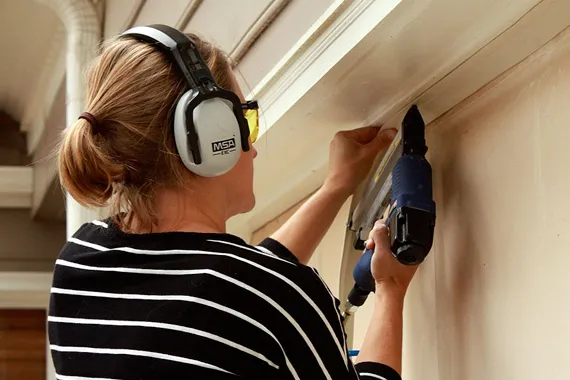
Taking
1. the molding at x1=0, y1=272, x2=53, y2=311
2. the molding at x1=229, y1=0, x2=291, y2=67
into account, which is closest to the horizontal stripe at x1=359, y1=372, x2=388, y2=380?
the molding at x1=229, y1=0, x2=291, y2=67

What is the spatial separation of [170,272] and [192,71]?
23 centimetres

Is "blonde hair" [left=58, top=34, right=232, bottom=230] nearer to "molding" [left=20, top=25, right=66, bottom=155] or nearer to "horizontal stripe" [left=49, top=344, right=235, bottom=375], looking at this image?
"horizontal stripe" [left=49, top=344, right=235, bottom=375]

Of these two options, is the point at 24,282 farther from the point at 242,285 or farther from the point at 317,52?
the point at 242,285

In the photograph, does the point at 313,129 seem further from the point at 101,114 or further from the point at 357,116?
the point at 101,114

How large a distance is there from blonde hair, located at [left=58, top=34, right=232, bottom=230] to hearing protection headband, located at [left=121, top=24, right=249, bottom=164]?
0.02 m

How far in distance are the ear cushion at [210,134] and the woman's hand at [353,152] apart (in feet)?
1.27

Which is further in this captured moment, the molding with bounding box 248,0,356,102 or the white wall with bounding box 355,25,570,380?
the molding with bounding box 248,0,356,102

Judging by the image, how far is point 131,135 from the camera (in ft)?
2.99

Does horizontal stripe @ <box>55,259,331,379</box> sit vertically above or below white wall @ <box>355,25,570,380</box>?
below

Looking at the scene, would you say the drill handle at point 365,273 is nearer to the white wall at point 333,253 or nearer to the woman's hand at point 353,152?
the woman's hand at point 353,152

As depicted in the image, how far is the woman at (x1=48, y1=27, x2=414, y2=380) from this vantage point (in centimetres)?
82

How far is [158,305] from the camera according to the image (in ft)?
2.73

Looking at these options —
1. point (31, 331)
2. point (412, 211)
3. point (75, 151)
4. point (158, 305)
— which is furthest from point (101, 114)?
point (31, 331)

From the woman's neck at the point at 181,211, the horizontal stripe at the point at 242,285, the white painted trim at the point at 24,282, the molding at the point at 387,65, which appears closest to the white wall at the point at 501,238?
the molding at the point at 387,65
